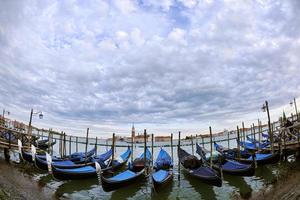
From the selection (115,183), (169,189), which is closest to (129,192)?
(115,183)

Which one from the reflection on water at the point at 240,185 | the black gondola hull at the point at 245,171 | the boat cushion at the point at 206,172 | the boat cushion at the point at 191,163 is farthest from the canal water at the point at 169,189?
the boat cushion at the point at 191,163

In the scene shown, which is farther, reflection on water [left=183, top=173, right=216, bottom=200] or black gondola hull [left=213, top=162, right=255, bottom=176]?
black gondola hull [left=213, top=162, right=255, bottom=176]

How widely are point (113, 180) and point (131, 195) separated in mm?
1326

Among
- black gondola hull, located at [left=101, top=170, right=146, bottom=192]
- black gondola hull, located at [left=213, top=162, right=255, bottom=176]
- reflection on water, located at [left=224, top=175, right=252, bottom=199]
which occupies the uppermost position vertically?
black gondola hull, located at [left=213, top=162, right=255, bottom=176]

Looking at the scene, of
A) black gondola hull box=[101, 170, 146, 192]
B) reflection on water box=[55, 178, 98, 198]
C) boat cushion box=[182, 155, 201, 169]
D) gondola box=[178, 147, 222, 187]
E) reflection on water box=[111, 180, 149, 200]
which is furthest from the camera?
boat cushion box=[182, 155, 201, 169]

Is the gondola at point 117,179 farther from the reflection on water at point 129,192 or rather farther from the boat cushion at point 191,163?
the boat cushion at point 191,163

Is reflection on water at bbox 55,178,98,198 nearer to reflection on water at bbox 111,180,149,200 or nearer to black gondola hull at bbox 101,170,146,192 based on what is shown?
reflection on water at bbox 111,180,149,200

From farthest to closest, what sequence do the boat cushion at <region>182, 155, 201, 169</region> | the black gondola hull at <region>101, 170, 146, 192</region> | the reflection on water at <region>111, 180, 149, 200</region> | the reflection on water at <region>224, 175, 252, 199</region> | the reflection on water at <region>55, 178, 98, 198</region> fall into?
the boat cushion at <region>182, 155, 201, 169</region>
the reflection on water at <region>55, 178, 98, 198</region>
the reflection on water at <region>111, 180, 149, 200</region>
the reflection on water at <region>224, 175, 252, 199</region>
the black gondola hull at <region>101, 170, 146, 192</region>

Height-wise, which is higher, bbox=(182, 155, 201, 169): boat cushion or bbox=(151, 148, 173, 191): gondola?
bbox=(182, 155, 201, 169): boat cushion

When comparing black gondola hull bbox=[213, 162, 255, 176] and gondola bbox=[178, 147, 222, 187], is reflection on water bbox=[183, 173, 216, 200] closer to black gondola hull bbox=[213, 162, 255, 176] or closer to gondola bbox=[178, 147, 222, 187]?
gondola bbox=[178, 147, 222, 187]

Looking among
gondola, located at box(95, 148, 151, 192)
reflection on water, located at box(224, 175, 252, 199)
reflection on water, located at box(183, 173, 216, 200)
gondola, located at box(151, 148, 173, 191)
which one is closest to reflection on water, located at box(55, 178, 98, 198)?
gondola, located at box(95, 148, 151, 192)

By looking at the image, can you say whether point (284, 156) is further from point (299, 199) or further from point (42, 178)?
point (42, 178)

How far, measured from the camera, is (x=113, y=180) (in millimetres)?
10453

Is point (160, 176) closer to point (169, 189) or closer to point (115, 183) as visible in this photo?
point (169, 189)
